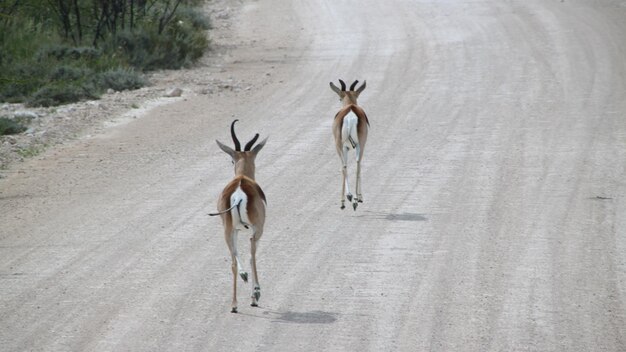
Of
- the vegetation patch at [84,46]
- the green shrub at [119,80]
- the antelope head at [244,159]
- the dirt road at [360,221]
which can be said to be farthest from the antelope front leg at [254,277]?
the green shrub at [119,80]

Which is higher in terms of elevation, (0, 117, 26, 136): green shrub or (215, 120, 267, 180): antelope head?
(215, 120, 267, 180): antelope head

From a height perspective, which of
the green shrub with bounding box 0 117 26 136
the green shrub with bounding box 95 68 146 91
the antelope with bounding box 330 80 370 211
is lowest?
Answer: the green shrub with bounding box 95 68 146 91

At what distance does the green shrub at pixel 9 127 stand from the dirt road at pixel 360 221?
60.7 inches

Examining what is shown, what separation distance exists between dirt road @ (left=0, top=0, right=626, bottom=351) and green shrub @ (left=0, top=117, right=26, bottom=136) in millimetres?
1542

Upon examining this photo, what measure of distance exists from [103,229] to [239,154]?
3.48 metres

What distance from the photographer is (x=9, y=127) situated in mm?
19172

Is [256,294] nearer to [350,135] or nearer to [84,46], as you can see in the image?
[350,135]

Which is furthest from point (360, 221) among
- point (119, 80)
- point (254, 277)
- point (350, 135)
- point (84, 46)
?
point (84, 46)

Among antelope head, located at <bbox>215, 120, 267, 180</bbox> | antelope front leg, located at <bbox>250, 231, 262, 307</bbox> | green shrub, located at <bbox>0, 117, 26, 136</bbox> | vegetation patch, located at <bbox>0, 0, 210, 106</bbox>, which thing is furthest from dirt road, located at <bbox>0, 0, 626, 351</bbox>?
vegetation patch, located at <bbox>0, 0, 210, 106</bbox>

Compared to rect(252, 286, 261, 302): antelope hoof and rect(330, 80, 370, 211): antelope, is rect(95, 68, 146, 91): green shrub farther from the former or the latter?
rect(252, 286, 261, 302): antelope hoof

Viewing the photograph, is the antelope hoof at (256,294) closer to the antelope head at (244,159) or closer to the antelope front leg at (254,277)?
the antelope front leg at (254,277)

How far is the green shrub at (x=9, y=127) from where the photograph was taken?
1905 cm

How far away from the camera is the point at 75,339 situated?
29.2 ft

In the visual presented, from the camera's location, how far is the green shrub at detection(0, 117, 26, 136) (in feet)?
62.5
